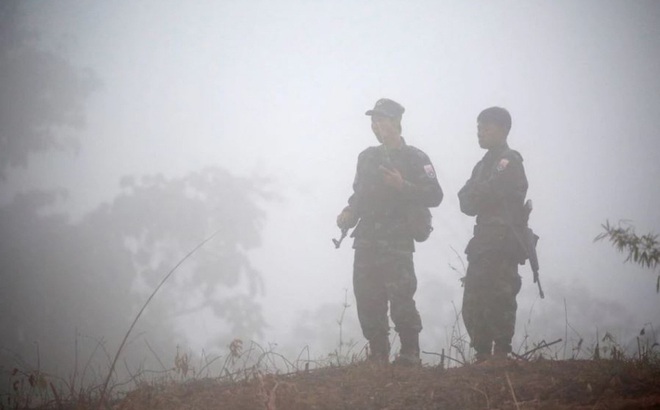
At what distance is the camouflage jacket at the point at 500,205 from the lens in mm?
3490

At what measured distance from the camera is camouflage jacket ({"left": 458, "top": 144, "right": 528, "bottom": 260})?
137 inches

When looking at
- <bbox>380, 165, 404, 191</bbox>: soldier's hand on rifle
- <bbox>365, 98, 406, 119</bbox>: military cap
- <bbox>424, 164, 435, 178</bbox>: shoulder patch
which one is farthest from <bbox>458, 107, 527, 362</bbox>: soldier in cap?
<bbox>365, 98, 406, 119</bbox>: military cap

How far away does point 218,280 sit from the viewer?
1952 centimetres

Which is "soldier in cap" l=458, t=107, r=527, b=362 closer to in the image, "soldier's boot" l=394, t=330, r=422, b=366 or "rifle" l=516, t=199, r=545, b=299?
"rifle" l=516, t=199, r=545, b=299

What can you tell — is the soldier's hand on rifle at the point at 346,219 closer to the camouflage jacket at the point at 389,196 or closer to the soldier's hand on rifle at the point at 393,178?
the camouflage jacket at the point at 389,196

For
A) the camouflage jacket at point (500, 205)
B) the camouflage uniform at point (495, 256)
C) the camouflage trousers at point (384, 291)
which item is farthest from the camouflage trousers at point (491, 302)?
the camouflage trousers at point (384, 291)

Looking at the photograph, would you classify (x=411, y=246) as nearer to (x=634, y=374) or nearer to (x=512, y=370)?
(x=512, y=370)

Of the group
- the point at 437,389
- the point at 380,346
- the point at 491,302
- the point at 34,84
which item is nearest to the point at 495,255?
the point at 491,302

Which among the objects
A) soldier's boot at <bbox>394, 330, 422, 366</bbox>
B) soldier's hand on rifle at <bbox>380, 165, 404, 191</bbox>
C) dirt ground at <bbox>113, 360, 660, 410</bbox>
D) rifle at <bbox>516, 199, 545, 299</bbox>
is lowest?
dirt ground at <bbox>113, 360, 660, 410</bbox>

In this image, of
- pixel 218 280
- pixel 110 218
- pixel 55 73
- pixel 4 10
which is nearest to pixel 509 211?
pixel 218 280

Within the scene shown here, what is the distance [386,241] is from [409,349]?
3.12ft

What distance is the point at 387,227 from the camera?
376 centimetres

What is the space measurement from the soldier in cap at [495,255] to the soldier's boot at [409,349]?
0.49 meters

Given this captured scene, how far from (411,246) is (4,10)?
28002 mm
